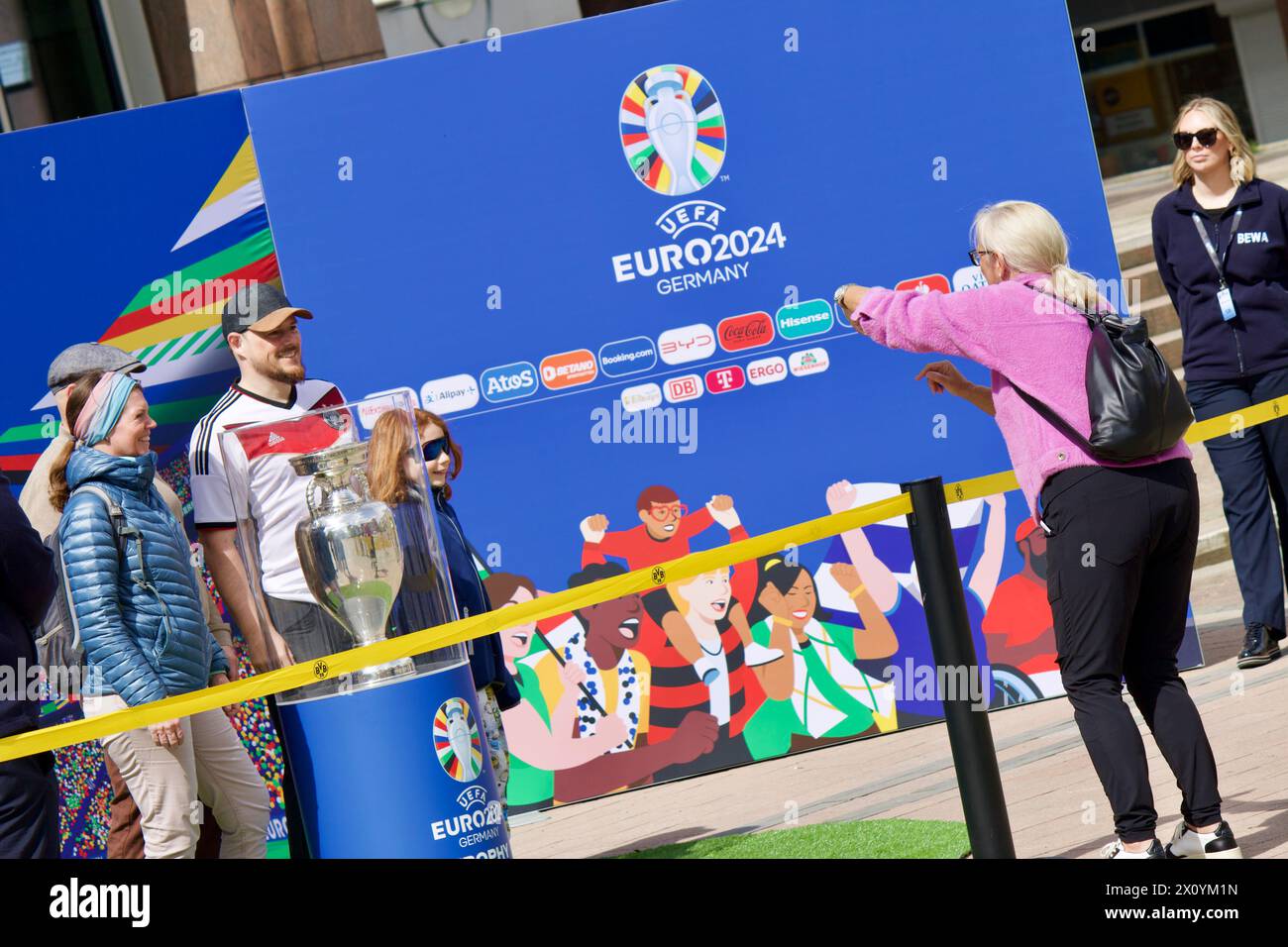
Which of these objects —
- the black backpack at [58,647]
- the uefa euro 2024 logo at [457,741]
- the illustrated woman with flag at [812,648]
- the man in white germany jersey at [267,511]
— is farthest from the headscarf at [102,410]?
the illustrated woman with flag at [812,648]

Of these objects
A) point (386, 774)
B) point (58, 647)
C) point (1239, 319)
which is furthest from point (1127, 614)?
point (58, 647)

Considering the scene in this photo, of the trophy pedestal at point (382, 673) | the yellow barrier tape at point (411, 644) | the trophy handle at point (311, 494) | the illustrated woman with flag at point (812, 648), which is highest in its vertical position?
the trophy handle at point (311, 494)

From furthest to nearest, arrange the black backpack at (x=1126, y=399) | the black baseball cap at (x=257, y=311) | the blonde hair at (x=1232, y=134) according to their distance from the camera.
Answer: the blonde hair at (x=1232, y=134) < the black baseball cap at (x=257, y=311) < the black backpack at (x=1126, y=399)

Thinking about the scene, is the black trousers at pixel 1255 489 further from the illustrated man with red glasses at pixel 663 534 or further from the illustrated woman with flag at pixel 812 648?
the illustrated man with red glasses at pixel 663 534

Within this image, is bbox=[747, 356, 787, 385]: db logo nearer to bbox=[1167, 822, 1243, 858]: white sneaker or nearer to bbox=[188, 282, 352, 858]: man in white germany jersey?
bbox=[188, 282, 352, 858]: man in white germany jersey

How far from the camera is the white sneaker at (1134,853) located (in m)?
4.03

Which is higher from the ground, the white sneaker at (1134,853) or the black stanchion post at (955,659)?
the black stanchion post at (955,659)

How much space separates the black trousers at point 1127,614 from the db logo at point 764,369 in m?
2.38

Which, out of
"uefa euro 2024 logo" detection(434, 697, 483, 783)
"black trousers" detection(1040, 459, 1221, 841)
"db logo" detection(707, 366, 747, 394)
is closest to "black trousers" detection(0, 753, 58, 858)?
"uefa euro 2024 logo" detection(434, 697, 483, 783)

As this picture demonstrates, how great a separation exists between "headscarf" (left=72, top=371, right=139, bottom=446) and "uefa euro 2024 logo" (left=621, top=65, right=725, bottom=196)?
8.13ft

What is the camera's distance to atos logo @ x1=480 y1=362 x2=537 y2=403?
635cm

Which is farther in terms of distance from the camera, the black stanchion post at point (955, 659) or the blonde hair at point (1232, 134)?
the blonde hair at point (1232, 134)

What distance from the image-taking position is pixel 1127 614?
405 centimetres
